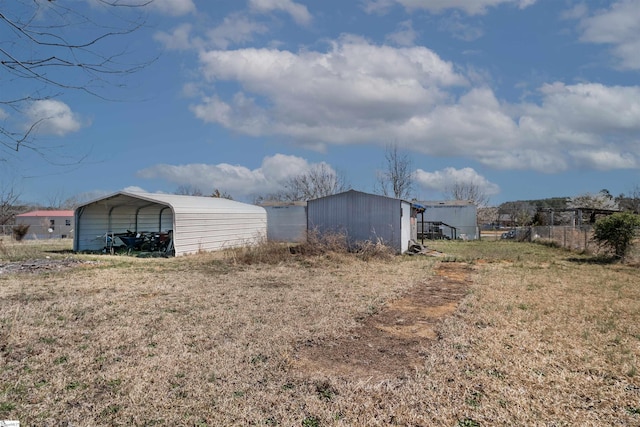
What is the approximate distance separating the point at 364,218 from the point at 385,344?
12.6m

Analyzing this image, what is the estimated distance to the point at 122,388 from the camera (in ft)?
12.0

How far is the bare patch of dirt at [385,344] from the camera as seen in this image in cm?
421

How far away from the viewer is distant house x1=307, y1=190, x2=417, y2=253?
17.0m

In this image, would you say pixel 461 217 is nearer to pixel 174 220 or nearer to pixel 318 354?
pixel 174 220

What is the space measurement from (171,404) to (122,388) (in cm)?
62

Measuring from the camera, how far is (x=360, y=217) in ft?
57.5

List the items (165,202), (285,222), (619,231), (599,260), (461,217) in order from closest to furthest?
(619,231) → (599,260) → (165,202) → (285,222) → (461,217)

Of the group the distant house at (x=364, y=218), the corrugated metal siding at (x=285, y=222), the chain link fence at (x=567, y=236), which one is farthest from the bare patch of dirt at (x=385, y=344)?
the corrugated metal siding at (x=285, y=222)

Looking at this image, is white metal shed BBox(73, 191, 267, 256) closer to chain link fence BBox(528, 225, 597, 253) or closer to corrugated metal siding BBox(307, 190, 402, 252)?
corrugated metal siding BBox(307, 190, 402, 252)

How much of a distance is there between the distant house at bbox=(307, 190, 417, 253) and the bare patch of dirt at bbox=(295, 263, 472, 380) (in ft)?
29.6

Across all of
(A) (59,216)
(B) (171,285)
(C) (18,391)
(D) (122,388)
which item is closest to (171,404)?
(D) (122,388)

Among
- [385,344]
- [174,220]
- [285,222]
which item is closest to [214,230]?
[174,220]

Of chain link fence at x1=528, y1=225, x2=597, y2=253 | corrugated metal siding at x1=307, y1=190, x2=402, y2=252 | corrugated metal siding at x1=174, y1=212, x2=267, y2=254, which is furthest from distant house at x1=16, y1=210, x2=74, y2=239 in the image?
chain link fence at x1=528, y1=225, x2=597, y2=253

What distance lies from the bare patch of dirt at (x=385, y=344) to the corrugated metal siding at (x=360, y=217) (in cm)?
904
